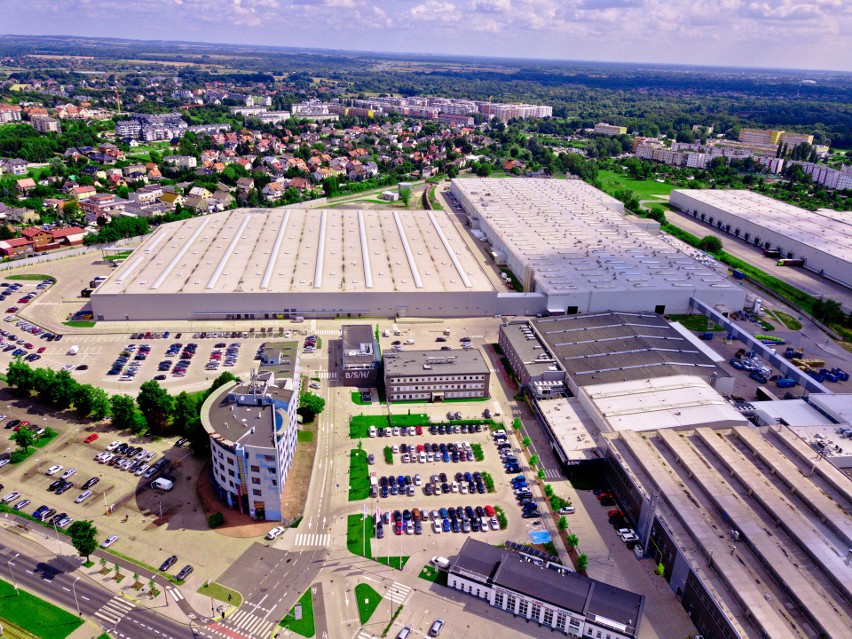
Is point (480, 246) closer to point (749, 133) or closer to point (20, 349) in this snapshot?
point (20, 349)

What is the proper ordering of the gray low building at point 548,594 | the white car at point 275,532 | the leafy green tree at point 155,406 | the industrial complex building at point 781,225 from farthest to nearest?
the industrial complex building at point 781,225, the leafy green tree at point 155,406, the white car at point 275,532, the gray low building at point 548,594

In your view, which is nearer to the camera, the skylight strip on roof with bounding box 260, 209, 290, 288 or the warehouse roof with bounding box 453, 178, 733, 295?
the skylight strip on roof with bounding box 260, 209, 290, 288

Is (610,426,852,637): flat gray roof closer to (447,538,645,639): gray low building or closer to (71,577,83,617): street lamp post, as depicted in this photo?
(447,538,645,639): gray low building

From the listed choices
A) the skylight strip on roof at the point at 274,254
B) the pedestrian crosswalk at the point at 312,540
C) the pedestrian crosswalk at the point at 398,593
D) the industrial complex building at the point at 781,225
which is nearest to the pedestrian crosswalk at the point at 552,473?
the pedestrian crosswalk at the point at 398,593

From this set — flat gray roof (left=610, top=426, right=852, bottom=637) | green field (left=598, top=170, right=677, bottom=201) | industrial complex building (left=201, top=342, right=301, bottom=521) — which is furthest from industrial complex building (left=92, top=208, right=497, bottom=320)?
green field (left=598, top=170, right=677, bottom=201)

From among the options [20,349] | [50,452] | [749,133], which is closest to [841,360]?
[50,452]

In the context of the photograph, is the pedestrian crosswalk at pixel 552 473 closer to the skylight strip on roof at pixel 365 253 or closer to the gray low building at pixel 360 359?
the gray low building at pixel 360 359
